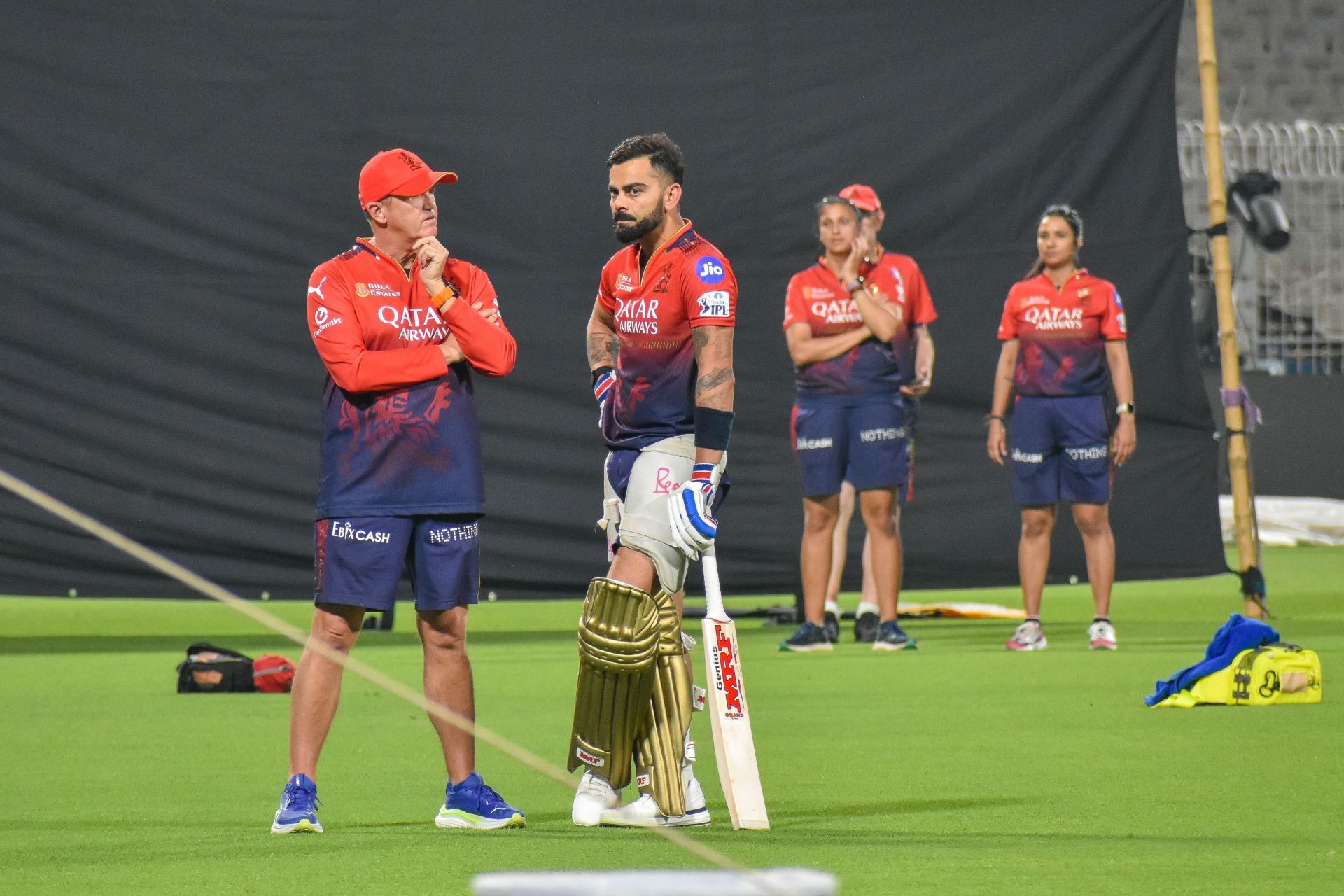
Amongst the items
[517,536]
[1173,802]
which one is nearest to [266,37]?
[517,536]

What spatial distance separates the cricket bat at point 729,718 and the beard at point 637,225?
0.79m

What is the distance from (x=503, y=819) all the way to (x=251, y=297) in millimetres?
5738

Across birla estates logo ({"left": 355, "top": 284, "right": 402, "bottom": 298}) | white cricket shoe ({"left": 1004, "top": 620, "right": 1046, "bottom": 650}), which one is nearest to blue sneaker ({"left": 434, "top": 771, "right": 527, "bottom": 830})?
birla estates logo ({"left": 355, "top": 284, "right": 402, "bottom": 298})

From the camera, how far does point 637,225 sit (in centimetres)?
442

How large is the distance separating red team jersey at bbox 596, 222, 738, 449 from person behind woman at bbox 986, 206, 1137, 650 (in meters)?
4.11

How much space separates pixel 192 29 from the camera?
30.7ft

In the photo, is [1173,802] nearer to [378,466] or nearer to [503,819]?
[503,819]

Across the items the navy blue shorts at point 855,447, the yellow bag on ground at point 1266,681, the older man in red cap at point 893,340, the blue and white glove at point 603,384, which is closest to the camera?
the blue and white glove at point 603,384

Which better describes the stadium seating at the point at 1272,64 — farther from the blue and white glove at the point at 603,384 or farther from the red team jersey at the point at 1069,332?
the blue and white glove at the point at 603,384

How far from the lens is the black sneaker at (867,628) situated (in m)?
8.80

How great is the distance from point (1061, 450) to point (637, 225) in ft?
14.4

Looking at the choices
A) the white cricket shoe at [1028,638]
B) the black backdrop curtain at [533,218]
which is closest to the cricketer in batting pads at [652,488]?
the white cricket shoe at [1028,638]

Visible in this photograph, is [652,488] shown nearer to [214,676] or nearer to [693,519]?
[693,519]

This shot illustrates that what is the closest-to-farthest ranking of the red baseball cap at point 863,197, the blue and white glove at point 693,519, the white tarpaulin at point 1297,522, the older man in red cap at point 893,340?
the blue and white glove at point 693,519 < the older man in red cap at point 893,340 < the red baseball cap at point 863,197 < the white tarpaulin at point 1297,522
